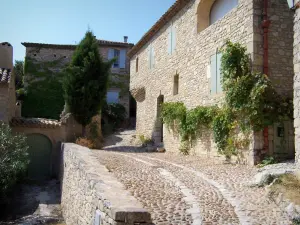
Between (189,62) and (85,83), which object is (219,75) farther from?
(85,83)

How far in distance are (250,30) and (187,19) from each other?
4638 millimetres

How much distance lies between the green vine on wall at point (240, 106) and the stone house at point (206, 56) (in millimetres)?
280

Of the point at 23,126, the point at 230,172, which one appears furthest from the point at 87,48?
the point at 230,172

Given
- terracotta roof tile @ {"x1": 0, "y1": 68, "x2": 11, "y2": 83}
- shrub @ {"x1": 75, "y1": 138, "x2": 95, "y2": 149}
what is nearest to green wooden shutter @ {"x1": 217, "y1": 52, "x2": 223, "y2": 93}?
shrub @ {"x1": 75, "y1": 138, "x2": 95, "y2": 149}

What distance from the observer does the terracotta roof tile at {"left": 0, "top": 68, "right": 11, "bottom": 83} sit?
12.9m

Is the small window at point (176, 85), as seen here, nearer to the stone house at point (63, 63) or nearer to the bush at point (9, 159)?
the bush at point (9, 159)

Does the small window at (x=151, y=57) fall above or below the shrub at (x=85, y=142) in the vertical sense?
above

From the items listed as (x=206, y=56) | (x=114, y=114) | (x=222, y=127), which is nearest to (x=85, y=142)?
(x=206, y=56)

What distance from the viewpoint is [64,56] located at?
24672 mm

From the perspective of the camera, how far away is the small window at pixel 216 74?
10062 mm

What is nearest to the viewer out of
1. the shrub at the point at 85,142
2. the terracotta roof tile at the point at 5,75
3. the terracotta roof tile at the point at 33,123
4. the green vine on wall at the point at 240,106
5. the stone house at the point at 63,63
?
the green vine on wall at the point at 240,106

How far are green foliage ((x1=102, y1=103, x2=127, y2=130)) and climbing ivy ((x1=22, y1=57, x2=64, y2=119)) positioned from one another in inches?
125

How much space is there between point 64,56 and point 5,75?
38.2 feet

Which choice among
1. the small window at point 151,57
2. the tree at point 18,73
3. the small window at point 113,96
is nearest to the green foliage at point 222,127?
the small window at point 151,57
